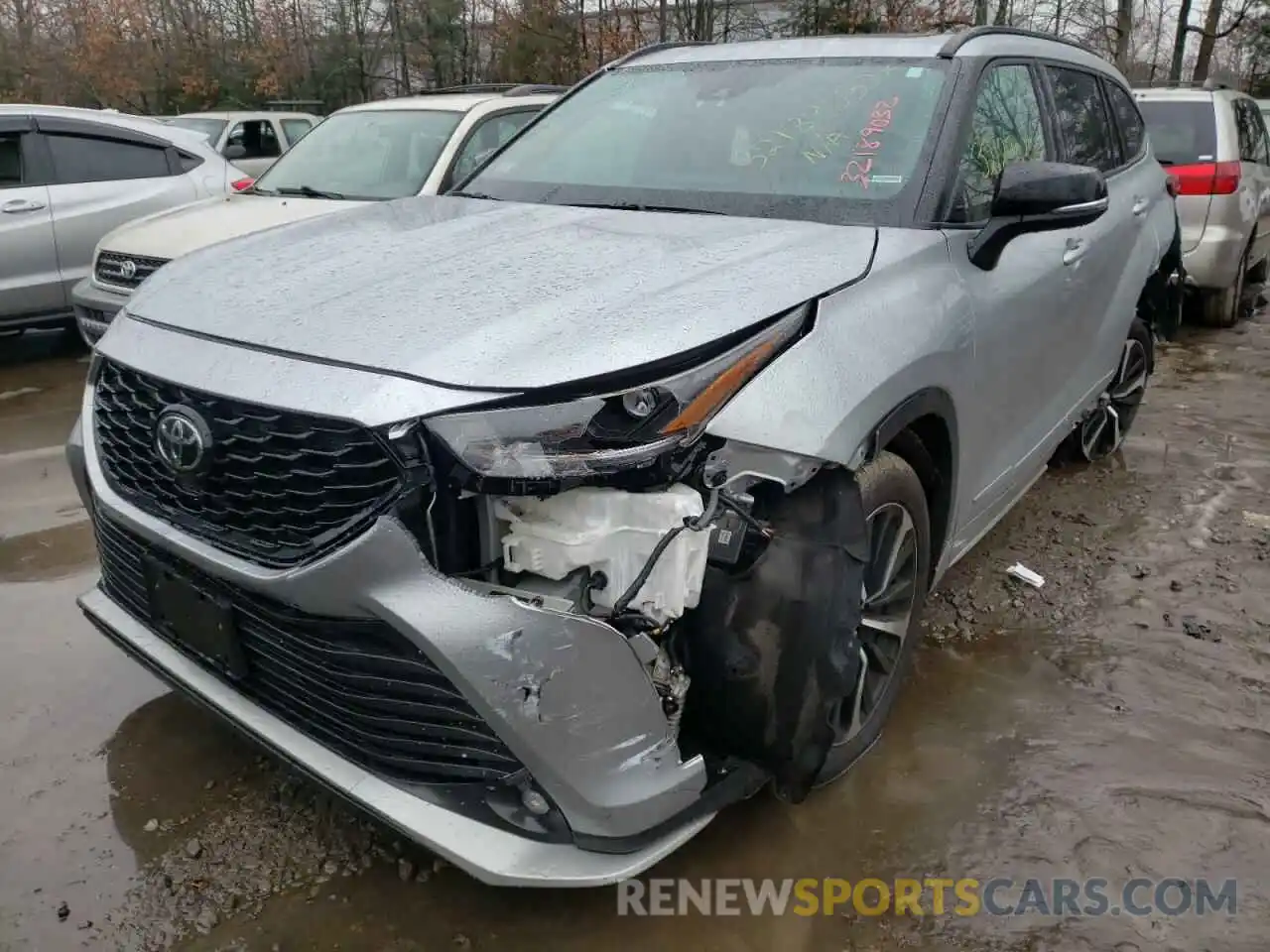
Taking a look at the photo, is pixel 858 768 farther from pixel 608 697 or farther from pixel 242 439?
pixel 242 439

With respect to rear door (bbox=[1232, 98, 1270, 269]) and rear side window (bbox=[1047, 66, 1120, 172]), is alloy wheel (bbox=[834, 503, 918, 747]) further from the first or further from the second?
rear door (bbox=[1232, 98, 1270, 269])

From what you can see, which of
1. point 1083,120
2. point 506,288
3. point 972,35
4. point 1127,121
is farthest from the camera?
point 1127,121

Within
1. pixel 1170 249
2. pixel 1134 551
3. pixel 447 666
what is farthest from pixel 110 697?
pixel 1170 249

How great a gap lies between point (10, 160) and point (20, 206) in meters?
0.36

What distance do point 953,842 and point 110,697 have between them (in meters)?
2.43

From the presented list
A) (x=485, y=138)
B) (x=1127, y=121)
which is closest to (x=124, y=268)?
(x=485, y=138)

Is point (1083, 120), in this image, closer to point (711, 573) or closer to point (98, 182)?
point (711, 573)

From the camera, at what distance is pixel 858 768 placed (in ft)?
9.31

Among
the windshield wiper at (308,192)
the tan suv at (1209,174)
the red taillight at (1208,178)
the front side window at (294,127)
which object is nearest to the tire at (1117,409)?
the tan suv at (1209,174)

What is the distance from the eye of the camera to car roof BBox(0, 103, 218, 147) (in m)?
6.91

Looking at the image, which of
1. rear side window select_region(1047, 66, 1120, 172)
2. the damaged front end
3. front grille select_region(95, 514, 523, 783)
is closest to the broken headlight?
the damaged front end

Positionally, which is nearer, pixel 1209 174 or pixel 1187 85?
pixel 1209 174

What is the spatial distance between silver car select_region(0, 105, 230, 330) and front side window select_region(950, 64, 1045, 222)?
6033 millimetres

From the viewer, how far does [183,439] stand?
2078 millimetres
